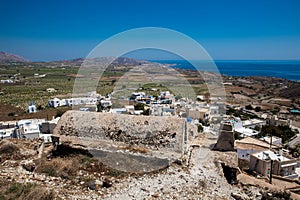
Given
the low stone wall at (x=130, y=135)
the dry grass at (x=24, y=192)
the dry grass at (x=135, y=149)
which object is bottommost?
the dry grass at (x=24, y=192)

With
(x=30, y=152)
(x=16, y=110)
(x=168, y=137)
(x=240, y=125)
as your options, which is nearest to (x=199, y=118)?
(x=240, y=125)

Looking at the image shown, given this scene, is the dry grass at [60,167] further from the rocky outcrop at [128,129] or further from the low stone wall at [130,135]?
the rocky outcrop at [128,129]

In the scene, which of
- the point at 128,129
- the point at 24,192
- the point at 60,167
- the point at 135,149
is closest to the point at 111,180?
the point at 135,149

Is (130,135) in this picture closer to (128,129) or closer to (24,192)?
(128,129)

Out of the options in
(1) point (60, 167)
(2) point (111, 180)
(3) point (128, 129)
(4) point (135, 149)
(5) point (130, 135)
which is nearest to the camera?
(2) point (111, 180)

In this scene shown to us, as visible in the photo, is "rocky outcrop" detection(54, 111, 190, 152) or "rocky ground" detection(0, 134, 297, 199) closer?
"rocky ground" detection(0, 134, 297, 199)

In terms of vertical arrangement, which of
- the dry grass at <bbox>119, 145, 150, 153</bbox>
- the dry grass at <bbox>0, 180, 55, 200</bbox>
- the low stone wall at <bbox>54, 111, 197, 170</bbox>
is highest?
the low stone wall at <bbox>54, 111, 197, 170</bbox>

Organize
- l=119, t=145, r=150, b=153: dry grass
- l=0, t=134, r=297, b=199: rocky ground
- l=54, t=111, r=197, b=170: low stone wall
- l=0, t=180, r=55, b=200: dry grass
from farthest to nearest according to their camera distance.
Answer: l=119, t=145, r=150, b=153: dry grass < l=54, t=111, r=197, b=170: low stone wall < l=0, t=134, r=297, b=199: rocky ground < l=0, t=180, r=55, b=200: dry grass

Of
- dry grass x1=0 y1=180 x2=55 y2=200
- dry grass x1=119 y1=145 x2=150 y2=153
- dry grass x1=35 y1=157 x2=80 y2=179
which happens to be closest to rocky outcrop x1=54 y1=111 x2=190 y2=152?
dry grass x1=119 y1=145 x2=150 y2=153

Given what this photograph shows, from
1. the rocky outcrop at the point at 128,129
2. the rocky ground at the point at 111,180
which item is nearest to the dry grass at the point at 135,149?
the rocky outcrop at the point at 128,129

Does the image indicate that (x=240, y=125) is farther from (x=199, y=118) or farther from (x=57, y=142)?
(x=57, y=142)

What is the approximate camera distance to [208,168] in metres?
7.60

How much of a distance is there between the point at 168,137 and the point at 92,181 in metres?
3.08

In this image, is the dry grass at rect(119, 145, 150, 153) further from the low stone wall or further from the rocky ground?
the rocky ground
